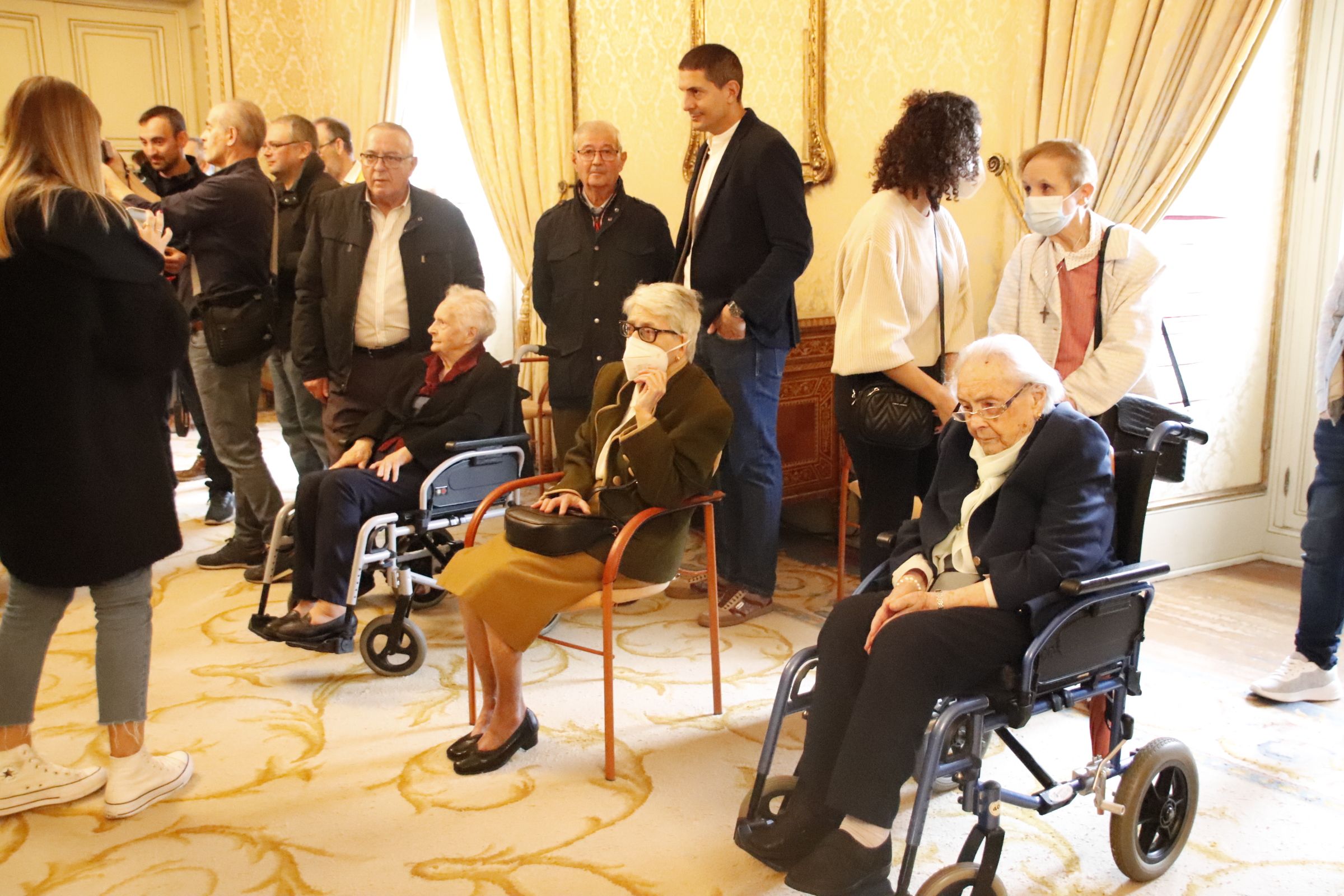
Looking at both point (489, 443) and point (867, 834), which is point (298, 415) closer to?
point (489, 443)

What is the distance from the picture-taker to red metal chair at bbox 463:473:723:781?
249 centimetres

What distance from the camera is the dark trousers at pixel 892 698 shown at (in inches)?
73.5

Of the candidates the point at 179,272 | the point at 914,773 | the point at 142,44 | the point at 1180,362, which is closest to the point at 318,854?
the point at 914,773

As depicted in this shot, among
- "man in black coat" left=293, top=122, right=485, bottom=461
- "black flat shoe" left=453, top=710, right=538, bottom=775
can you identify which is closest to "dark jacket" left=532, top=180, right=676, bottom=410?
"man in black coat" left=293, top=122, right=485, bottom=461

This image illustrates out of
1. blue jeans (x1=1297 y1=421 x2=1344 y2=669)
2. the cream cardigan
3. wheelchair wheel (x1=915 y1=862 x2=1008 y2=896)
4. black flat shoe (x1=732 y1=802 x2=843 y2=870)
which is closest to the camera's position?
wheelchair wheel (x1=915 y1=862 x2=1008 y2=896)

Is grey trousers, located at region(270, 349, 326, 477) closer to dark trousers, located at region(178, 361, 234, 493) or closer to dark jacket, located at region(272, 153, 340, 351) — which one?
dark jacket, located at region(272, 153, 340, 351)

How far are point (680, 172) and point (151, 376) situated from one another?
3279mm

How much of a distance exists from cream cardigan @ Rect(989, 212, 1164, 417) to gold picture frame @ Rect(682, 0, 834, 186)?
66.6 inches

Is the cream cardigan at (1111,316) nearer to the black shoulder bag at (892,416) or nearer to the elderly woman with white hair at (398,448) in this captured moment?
the black shoulder bag at (892,416)

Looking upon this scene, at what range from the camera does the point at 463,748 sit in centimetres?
259

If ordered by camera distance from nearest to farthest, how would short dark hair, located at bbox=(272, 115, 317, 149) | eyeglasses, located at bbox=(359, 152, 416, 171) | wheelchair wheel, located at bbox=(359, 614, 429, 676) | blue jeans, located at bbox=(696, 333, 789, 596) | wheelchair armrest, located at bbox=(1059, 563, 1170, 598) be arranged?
1. wheelchair armrest, located at bbox=(1059, 563, 1170, 598)
2. wheelchair wheel, located at bbox=(359, 614, 429, 676)
3. blue jeans, located at bbox=(696, 333, 789, 596)
4. eyeglasses, located at bbox=(359, 152, 416, 171)
5. short dark hair, located at bbox=(272, 115, 317, 149)

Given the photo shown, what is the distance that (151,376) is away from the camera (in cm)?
236

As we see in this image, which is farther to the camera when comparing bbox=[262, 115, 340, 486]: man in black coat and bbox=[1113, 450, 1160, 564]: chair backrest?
bbox=[262, 115, 340, 486]: man in black coat

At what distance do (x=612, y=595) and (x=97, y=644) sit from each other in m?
1.11
